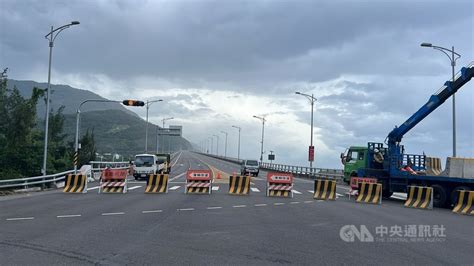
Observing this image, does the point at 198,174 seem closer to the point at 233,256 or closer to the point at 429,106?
the point at 429,106

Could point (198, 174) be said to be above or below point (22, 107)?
below

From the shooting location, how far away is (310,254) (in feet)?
32.2

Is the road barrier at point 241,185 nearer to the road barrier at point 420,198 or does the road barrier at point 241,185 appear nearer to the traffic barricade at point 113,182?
the traffic barricade at point 113,182

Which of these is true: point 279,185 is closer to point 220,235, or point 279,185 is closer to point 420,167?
point 420,167

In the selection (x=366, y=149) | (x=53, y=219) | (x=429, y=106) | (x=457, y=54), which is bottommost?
(x=53, y=219)

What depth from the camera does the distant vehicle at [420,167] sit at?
23.7m

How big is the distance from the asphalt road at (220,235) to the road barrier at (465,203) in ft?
6.81

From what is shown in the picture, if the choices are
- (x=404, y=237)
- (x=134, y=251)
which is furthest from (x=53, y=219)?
(x=404, y=237)

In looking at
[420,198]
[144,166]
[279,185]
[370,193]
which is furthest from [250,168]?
[420,198]

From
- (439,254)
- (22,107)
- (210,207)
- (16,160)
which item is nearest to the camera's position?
(439,254)

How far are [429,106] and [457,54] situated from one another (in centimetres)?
573

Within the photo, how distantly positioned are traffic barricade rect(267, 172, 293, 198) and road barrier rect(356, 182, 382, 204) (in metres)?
3.53

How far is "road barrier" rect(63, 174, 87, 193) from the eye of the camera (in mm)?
26391
